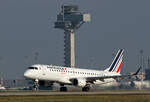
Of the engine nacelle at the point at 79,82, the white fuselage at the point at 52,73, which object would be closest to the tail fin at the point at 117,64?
the white fuselage at the point at 52,73

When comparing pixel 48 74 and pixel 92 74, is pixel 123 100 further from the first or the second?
pixel 92 74

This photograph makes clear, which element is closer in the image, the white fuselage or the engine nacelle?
the white fuselage

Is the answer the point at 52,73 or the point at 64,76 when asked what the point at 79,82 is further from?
the point at 52,73

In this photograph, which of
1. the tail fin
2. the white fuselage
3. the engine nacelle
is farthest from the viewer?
the tail fin

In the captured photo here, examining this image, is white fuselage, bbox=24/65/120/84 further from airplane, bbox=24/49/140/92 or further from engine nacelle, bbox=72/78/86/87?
engine nacelle, bbox=72/78/86/87

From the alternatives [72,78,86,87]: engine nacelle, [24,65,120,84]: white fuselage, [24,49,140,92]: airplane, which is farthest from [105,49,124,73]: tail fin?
[72,78,86,87]: engine nacelle

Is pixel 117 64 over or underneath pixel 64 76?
underneath

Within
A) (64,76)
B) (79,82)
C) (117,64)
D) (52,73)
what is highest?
(52,73)

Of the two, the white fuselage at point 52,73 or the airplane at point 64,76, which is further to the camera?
the airplane at point 64,76

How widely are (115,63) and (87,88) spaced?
613 inches

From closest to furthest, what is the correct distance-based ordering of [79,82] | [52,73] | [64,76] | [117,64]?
[52,73], [64,76], [79,82], [117,64]

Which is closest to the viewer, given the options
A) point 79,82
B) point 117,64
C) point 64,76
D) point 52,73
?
point 52,73

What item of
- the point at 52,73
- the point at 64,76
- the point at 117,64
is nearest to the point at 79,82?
the point at 64,76

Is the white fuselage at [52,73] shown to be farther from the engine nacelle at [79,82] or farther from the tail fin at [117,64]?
the tail fin at [117,64]
